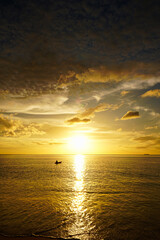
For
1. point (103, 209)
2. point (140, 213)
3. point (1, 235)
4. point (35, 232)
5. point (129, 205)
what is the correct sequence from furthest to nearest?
point (129, 205) < point (103, 209) < point (140, 213) < point (35, 232) < point (1, 235)

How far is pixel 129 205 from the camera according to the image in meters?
A: 17.8

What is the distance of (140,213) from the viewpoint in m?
15.3

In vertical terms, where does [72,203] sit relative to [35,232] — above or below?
below

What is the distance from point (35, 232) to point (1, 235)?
255 cm

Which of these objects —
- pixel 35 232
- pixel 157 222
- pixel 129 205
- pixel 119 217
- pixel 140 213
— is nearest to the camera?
pixel 35 232

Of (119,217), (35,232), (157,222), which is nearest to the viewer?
(35,232)

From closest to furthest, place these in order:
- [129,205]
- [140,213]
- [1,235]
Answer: [1,235] < [140,213] < [129,205]

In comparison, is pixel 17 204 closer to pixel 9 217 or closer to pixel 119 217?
pixel 9 217

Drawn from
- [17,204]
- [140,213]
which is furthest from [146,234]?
[17,204]

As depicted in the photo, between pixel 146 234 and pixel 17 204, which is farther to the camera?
pixel 17 204

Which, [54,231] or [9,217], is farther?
[9,217]

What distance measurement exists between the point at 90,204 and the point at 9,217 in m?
9.83

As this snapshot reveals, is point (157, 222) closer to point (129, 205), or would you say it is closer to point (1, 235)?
point (129, 205)

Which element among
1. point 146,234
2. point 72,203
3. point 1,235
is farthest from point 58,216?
point 146,234
